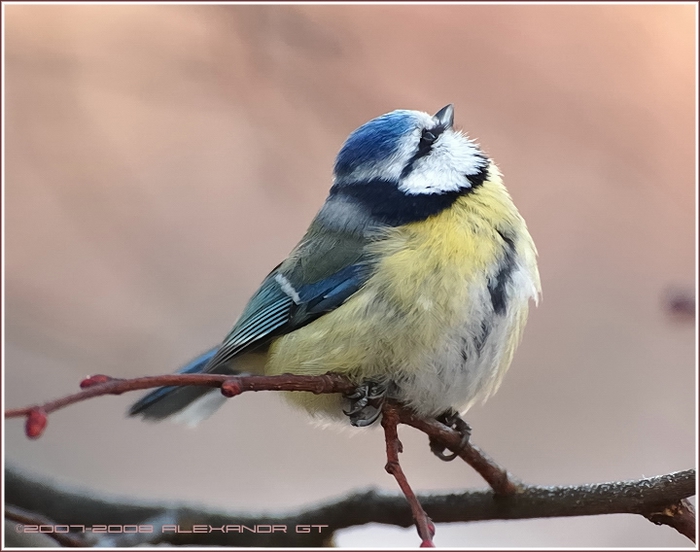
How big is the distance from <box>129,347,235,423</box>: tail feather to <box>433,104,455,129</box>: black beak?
17.5 inches

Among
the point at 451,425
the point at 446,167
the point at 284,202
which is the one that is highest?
the point at 284,202

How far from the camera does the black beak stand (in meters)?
0.84

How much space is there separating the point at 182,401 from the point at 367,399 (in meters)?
0.37

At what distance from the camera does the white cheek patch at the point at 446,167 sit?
32.0 inches

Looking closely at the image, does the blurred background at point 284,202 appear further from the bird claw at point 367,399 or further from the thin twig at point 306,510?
the bird claw at point 367,399

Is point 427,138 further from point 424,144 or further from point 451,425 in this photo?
point 451,425

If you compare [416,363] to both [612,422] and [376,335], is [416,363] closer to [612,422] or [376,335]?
[376,335]

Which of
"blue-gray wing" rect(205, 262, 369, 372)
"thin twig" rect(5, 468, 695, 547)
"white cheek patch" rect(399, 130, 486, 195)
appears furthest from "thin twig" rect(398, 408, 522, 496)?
"white cheek patch" rect(399, 130, 486, 195)

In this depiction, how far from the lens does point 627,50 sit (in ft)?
3.38

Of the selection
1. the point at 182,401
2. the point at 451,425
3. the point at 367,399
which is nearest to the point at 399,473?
the point at 367,399

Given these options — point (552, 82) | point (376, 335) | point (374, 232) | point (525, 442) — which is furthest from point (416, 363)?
point (552, 82)

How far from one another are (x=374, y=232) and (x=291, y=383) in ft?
0.92

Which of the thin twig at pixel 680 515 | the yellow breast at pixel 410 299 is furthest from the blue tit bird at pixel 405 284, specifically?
the thin twig at pixel 680 515

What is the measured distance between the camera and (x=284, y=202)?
3.52 ft
